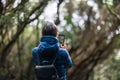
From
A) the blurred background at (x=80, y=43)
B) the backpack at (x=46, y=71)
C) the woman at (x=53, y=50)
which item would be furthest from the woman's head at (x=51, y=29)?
the blurred background at (x=80, y=43)

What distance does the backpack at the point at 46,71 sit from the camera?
6.66 m

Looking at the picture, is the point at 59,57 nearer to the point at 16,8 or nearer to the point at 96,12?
the point at 16,8

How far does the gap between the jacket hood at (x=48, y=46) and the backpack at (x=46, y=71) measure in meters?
0.13

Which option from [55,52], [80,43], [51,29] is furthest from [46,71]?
[80,43]

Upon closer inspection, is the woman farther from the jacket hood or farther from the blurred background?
the blurred background

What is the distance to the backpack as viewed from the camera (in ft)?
21.9

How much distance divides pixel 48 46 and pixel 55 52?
0.14 metres

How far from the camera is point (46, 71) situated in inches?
264

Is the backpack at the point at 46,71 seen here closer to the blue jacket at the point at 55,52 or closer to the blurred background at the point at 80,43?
the blue jacket at the point at 55,52

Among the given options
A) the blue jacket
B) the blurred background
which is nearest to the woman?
the blue jacket

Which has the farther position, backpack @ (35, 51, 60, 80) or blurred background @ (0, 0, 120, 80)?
blurred background @ (0, 0, 120, 80)

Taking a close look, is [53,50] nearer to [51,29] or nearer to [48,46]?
[48,46]

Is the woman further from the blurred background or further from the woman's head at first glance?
the blurred background

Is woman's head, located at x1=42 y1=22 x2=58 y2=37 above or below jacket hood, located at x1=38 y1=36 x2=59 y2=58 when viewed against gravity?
above
